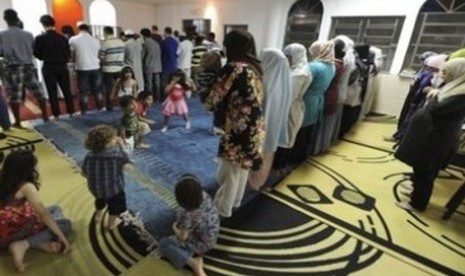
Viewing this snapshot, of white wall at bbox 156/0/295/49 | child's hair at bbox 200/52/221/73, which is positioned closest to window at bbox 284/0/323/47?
white wall at bbox 156/0/295/49

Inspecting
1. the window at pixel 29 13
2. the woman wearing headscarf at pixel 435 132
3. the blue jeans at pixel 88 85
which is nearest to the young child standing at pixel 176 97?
the blue jeans at pixel 88 85

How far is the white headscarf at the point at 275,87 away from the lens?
6.40 feet

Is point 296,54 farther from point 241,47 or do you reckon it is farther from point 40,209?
point 40,209

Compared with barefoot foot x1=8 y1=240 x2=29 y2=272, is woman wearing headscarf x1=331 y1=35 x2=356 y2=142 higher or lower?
higher

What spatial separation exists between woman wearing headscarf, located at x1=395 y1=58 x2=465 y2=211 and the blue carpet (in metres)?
1.74

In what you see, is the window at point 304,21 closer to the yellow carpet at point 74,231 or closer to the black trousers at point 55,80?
the black trousers at point 55,80

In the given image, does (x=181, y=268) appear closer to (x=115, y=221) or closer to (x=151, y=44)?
(x=115, y=221)

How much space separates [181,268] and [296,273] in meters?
0.70

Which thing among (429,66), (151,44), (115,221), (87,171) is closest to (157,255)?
(115,221)

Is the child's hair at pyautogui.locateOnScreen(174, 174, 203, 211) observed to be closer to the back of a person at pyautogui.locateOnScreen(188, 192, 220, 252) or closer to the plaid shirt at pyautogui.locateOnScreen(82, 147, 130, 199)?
the back of a person at pyautogui.locateOnScreen(188, 192, 220, 252)

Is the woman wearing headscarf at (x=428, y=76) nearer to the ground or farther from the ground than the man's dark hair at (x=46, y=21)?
nearer to the ground

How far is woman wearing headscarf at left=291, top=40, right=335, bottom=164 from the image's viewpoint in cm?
262

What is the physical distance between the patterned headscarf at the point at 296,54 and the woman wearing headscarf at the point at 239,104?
794 millimetres

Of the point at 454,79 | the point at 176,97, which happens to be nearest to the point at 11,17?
the point at 176,97
